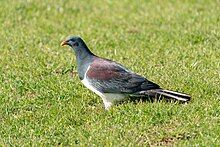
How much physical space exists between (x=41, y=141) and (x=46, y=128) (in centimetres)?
41

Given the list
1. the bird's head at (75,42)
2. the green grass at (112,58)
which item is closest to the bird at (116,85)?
the green grass at (112,58)

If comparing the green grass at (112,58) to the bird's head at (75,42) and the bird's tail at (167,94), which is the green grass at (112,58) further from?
the bird's head at (75,42)

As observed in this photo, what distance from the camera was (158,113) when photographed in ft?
24.6

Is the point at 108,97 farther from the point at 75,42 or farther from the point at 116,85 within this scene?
the point at 75,42

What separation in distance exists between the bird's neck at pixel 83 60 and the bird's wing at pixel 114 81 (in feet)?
0.39

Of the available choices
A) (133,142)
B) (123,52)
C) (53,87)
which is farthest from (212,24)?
(133,142)

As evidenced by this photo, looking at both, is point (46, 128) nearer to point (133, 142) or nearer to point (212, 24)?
point (133, 142)

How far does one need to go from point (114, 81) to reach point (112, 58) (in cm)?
278

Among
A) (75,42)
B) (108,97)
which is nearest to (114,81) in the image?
(108,97)

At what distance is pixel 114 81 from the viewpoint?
7.97 m

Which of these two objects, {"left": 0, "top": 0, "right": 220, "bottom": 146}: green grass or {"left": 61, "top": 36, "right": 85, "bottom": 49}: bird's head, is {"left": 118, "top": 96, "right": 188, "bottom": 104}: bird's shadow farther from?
{"left": 61, "top": 36, "right": 85, "bottom": 49}: bird's head

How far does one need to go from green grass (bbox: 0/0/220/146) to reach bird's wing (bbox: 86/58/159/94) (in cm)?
20

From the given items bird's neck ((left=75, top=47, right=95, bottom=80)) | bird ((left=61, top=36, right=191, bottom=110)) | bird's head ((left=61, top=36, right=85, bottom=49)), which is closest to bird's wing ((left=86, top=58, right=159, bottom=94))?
bird ((left=61, top=36, right=191, bottom=110))

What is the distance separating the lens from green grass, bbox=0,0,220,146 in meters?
7.14
